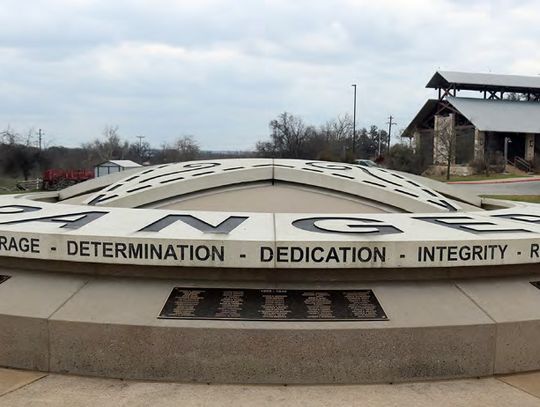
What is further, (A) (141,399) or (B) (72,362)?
(B) (72,362)

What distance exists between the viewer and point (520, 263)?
4871mm

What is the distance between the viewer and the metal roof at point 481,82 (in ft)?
188

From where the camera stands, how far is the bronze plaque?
4.34 m

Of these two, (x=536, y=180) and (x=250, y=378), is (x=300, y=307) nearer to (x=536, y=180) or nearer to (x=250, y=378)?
(x=250, y=378)

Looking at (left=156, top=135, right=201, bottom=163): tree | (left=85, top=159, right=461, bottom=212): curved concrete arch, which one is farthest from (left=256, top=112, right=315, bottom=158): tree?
(left=85, top=159, right=461, bottom=212): curved concrete arch

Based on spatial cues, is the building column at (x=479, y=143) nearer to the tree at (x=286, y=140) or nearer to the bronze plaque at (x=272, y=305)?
the tree at (x=286, y=140)

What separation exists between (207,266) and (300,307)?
0.84 metres

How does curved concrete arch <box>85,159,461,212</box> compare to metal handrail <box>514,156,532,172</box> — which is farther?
metal handrail <box>514,156,532,172</box>

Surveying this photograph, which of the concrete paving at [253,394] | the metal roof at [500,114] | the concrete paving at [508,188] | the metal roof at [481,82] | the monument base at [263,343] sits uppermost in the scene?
the metal roof at [481,82]

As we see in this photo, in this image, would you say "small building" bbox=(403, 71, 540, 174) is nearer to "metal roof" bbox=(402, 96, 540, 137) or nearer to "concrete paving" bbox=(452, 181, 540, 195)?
"metal roof" bbox=(402, 96, 540, 137)

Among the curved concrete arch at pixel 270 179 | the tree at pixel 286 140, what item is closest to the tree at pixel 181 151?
the tree at pixel 286 140

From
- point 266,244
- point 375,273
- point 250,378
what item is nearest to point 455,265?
point 375,273

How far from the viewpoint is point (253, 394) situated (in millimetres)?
4000

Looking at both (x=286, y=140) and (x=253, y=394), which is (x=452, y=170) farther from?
(x=253, y=394)
